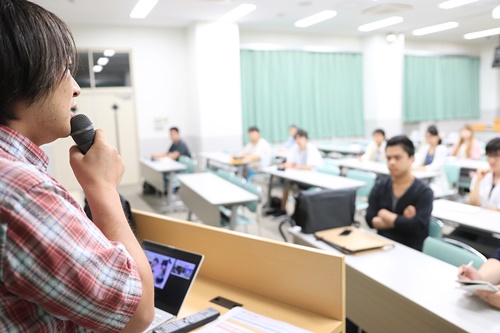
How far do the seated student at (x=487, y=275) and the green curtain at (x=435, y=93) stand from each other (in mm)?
9235

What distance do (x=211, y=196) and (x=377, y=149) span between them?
3.60 m

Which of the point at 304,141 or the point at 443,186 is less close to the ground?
the point at 304,141

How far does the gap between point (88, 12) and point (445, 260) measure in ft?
21.9

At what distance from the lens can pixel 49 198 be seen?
1.83ft

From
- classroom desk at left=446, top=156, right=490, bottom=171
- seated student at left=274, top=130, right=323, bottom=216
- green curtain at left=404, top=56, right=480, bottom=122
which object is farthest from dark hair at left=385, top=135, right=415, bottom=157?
green curtain at left=404, top=56, right=480, bottom=122

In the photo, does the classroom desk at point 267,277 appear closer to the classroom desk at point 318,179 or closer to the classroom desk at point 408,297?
the classroom desk at point 408,297

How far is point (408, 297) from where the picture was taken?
167 cm

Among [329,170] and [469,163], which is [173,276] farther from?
[469,163]

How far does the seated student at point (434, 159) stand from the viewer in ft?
16.0

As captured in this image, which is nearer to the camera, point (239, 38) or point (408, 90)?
point (239, 38)

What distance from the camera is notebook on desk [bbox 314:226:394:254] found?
7.15 feet

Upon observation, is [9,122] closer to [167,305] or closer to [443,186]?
[167,305]

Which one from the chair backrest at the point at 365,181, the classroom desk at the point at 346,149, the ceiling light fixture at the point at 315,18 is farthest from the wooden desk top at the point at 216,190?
the ceiling light fixture at the point at 315,18

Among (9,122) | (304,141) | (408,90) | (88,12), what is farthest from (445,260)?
(408,90)
